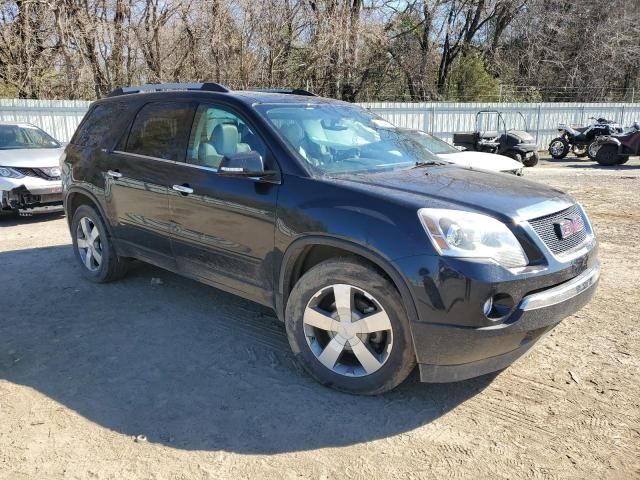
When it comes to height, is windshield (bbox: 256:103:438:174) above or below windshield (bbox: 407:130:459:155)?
above

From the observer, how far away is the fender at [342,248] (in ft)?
9.44

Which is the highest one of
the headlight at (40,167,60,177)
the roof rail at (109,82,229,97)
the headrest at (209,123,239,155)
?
the roof rail at (109,82,229,97)

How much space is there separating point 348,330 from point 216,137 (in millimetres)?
1804

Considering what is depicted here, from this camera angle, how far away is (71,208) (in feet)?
18.4

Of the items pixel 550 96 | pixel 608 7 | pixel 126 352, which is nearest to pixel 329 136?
pixel 126 352

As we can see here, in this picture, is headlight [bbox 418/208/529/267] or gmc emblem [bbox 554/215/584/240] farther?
gmc emblem [bbox 554/215/584/240]

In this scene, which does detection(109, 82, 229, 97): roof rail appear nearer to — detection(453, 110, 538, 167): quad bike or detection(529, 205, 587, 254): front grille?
detection(529, 205, 587, 254): front grille

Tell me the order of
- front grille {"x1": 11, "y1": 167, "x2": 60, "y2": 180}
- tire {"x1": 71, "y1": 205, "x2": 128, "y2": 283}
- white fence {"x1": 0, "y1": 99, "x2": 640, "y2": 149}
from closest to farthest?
tire {"x1": 71, "y1": 205, "x2": 128, "y2": 283} → front grille {"x1": 11, "y1": 167, "x2": 60, "y2": 180} → white fence {"x1": 0, "y1": 99, "x2": 640, "y2": 149}

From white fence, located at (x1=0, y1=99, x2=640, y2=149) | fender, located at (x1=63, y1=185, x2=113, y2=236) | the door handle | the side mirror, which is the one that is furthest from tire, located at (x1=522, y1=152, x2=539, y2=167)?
the side mirror

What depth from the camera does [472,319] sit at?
9.05ft

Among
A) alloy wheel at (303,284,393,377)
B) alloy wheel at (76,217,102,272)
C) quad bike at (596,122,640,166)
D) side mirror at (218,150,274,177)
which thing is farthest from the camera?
quad bike at (596,122,640,166)

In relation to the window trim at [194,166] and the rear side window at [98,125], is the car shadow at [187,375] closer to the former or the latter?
the window trim at [194,166]

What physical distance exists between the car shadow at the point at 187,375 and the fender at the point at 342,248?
0.55 m

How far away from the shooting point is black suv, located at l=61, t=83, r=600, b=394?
9.25 feet
